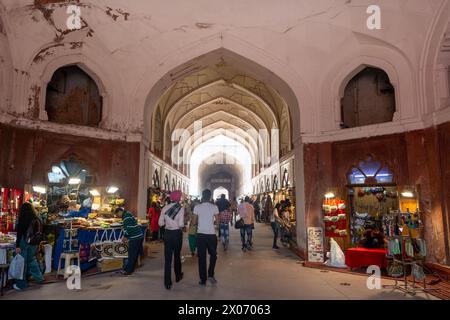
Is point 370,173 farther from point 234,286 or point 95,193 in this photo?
point 95,193

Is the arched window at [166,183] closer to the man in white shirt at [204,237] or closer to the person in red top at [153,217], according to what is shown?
the person in red top at [153,217]

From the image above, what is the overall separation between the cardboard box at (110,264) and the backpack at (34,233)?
1.32 m

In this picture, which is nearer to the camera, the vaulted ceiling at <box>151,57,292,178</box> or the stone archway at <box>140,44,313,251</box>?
the stone archway at <box>140,44,313,251</box>

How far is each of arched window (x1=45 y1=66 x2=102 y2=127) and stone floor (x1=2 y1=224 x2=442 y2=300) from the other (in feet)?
13.0

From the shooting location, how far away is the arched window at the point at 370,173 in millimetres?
7023

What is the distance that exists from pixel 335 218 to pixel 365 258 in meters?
1.06

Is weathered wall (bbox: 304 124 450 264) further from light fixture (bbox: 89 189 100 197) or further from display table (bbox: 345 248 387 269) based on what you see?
light fixture (bbox: 89 189 100 197)

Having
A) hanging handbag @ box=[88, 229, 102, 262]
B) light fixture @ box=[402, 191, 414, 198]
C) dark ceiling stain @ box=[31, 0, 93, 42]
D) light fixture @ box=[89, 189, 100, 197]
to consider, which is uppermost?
dark ceiling stain @ box=[31, 0, 93, 42]

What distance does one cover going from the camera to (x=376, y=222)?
789 centimetres

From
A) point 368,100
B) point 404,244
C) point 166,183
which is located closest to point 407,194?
point 404,244

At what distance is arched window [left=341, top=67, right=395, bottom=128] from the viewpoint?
779 centimetres

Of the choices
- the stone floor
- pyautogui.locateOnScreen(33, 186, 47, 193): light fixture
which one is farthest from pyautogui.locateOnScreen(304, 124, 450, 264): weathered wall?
pyautogui.locateOnScreen(33, 186, 47, 193): light fixture

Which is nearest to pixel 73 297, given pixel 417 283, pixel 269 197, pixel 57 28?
pixel 417 283

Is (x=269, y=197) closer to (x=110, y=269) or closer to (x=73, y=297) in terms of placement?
(x=110, y=269)
